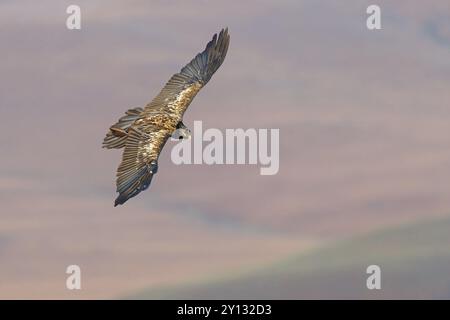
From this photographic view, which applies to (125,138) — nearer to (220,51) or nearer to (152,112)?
(152,112)

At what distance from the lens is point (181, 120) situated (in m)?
29.3

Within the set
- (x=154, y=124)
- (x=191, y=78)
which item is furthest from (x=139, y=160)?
(x=191, y=78)

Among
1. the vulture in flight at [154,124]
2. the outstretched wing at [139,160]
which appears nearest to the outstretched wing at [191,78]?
the vulture in flight at [154,124]

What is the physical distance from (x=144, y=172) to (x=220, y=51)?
20.7 ft

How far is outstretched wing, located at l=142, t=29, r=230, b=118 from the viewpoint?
97.8 ft

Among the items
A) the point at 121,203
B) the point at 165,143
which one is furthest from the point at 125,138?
the point at 121,203

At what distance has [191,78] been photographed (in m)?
30.7

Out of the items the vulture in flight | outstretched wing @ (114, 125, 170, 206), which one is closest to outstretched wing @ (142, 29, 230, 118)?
the vulture in flight

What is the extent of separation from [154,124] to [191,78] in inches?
112

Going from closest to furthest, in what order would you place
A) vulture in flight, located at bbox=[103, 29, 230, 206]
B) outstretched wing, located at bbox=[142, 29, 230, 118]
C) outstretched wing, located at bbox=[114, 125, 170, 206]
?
outstretched wing, located at bbox=[114, 125, 170, 206] < vulture in flight, located at bbox=[103, 29, 230, 206] < outstretched wing, located at bbox=[142, 29, 230, 118]

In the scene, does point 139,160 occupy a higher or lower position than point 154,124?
lower

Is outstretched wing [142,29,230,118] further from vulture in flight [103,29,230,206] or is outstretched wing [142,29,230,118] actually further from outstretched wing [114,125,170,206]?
outstretched wing [114,125,170,206]

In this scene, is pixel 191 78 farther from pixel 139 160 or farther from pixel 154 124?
pixel 139 160
